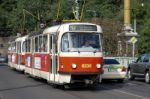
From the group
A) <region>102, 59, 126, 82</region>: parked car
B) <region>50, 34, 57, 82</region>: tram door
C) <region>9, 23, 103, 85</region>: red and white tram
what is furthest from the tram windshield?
<region>102, 59, 126, 82</region>: parked car

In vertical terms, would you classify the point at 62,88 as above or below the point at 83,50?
below

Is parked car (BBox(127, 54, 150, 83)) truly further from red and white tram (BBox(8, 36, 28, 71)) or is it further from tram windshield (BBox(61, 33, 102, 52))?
red and white tram (BBox(8, 36, 28, 71))

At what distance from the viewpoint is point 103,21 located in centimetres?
7112

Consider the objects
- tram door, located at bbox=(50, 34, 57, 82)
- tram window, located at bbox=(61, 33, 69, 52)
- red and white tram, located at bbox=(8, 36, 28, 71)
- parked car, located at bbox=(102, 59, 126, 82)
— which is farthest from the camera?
red and white tram, located at bbox=(8, 36, 28, 71)

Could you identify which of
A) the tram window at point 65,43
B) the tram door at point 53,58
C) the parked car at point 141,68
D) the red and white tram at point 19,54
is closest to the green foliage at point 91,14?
the red and white tram at point 19,54

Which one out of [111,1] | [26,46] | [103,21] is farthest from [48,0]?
[26,46]

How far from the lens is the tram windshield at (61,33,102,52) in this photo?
2247cm

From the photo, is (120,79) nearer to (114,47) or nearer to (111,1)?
(114,47)

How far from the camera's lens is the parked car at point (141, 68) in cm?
2976

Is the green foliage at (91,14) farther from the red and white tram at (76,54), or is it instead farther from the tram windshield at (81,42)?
the tram windshield at (81,42)

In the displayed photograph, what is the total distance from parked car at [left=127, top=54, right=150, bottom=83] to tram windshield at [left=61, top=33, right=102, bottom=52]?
7.52m

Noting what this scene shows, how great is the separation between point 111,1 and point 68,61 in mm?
82056

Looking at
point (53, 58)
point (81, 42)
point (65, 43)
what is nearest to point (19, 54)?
point (53, 58)

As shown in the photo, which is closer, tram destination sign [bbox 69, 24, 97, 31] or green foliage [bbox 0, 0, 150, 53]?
tram destination sign [bbox 69, 24, 97, 31]
